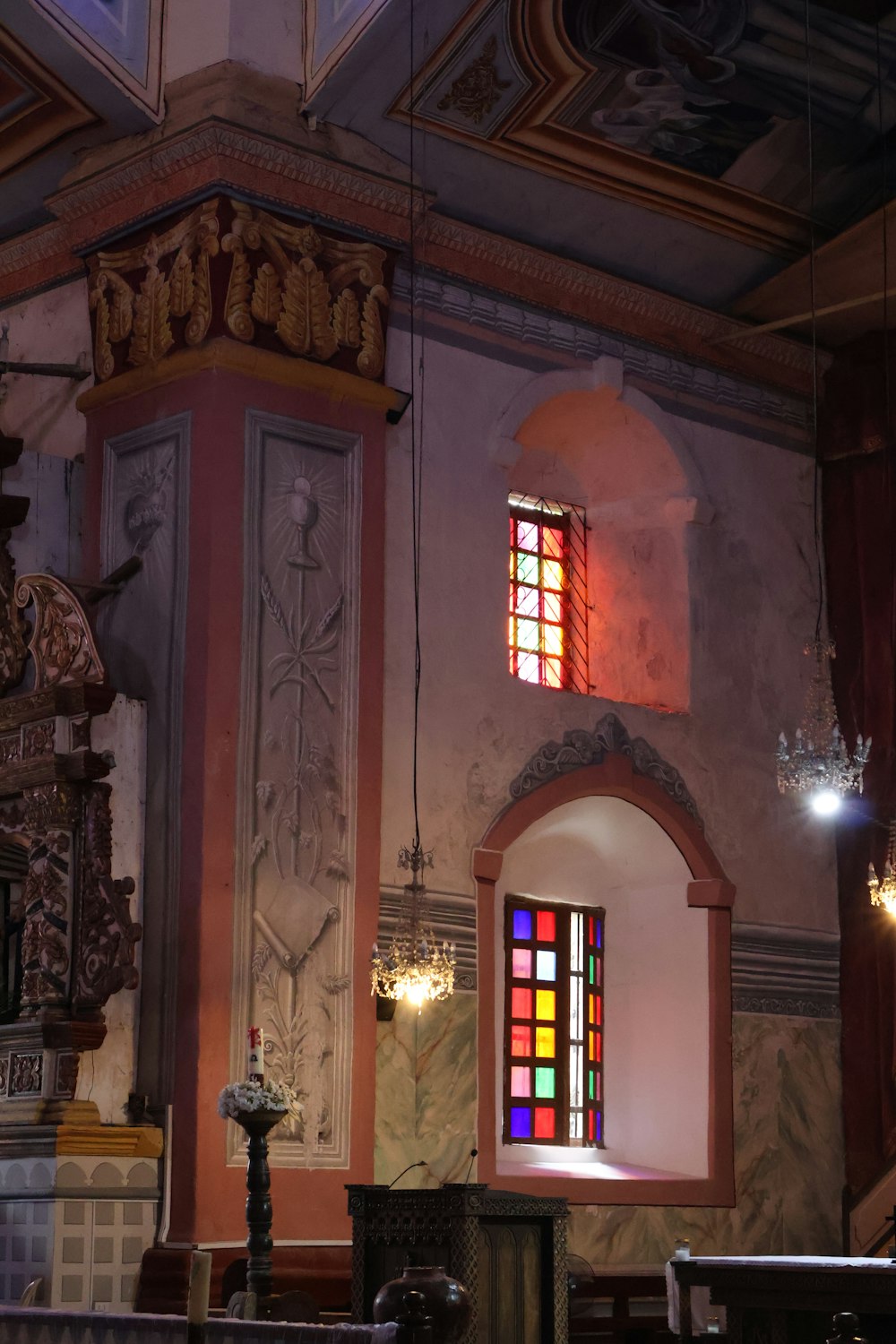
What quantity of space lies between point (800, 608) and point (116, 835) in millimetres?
5723

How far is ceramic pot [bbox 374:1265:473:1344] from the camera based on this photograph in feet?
25.5

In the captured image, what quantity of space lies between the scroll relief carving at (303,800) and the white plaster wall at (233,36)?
2254 mm

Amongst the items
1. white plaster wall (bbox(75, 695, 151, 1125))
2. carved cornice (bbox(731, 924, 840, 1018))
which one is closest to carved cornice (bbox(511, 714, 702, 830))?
carved cornice (bbox(731, 924, 840, 1018))

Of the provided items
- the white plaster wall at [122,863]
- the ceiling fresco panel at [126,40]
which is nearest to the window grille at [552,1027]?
the white plaster wall at [122,863]

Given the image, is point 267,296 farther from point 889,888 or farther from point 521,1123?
point 521,1123

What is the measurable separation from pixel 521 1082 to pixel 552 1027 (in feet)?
1.55

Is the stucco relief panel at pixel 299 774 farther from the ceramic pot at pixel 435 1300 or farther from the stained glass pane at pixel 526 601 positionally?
the ceramic pot at pixel 435 1300

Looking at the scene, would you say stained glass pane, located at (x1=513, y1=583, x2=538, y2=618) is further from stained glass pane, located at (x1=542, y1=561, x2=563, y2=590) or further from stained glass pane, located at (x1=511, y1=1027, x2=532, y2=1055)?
stained glass pane, located at (x1=511, y1=1027, x2=532, y2=1055)

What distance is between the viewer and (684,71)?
44.4 ft

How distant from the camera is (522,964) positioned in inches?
548

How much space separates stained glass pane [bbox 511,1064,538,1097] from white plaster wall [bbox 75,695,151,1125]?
106 inches

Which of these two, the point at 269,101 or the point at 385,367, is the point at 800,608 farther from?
the point at 269,101

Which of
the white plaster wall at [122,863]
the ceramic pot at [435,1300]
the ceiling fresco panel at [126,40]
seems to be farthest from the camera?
the ceiling fresco panel at [126,40]

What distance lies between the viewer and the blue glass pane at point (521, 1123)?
44.4ft
